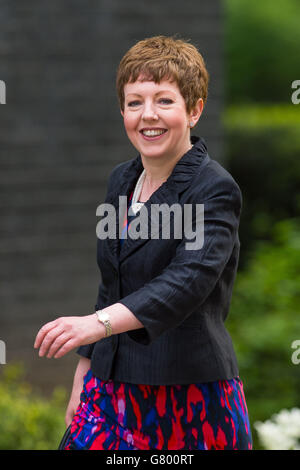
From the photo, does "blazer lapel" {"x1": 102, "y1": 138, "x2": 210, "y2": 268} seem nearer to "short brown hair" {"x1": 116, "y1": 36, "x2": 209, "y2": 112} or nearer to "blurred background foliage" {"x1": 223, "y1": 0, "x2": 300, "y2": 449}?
"short brown hair" {"x1": 116, "y1": 36, "x2": 209, "y2": 112}

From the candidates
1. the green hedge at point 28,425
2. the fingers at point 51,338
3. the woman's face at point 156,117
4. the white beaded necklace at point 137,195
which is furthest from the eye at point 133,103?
the green hedge at point 28,425

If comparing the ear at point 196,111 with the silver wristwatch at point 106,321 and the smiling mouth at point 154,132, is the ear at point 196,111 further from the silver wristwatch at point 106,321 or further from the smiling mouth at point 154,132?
the silver wristwatch at point 106,321

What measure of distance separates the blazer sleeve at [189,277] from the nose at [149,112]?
26cm

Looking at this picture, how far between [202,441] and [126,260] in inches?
23.5

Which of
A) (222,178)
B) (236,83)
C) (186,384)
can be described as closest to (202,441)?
(186,384)

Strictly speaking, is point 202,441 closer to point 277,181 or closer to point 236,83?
point 277,181

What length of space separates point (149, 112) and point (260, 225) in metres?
6.68

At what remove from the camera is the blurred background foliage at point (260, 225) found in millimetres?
5203

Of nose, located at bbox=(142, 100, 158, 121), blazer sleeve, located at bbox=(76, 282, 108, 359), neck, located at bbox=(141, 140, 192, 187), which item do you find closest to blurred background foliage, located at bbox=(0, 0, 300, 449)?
blazer sleeve, located at bbox=(76, 282, 108, 359)

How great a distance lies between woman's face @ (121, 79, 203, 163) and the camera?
2.44 meters

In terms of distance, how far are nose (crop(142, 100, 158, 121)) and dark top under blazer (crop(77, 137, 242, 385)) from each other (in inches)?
6.9

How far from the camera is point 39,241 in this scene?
562 centimetres

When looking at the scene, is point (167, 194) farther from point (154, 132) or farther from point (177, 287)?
point (177, 287)
